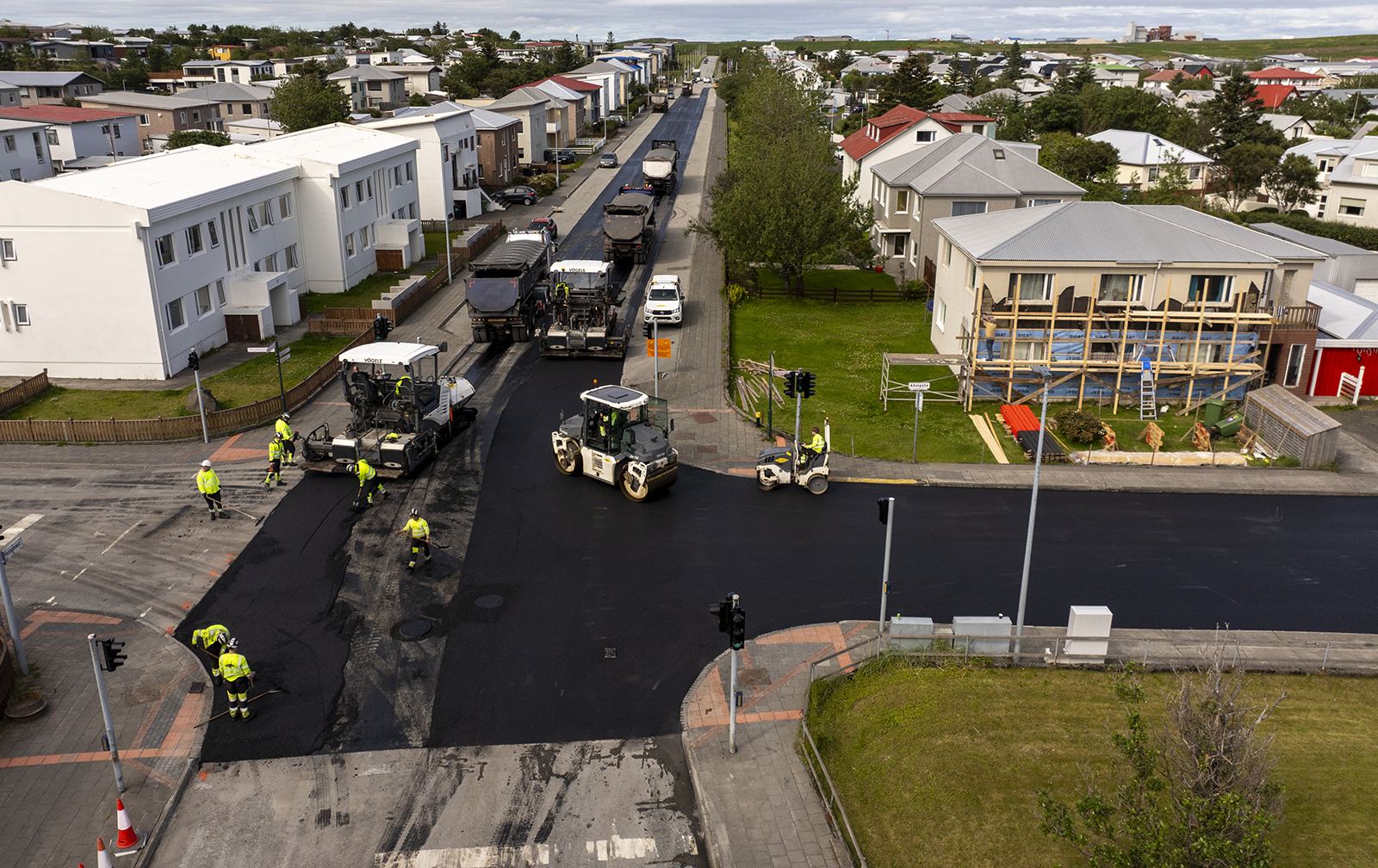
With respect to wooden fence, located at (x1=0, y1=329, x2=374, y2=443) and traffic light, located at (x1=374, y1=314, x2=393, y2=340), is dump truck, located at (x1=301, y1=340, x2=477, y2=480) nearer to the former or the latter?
wooden fence, located at (x1=0, y1=329, x2=374, y2=443)

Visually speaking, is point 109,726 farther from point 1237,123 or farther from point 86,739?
point 1237,123

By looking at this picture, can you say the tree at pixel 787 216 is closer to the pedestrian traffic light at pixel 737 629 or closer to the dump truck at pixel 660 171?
the dump truck at pixel 660 171

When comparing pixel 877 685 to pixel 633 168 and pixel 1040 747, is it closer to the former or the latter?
pixel 1040 747

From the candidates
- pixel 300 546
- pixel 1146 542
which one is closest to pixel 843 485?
pixel 1146 542

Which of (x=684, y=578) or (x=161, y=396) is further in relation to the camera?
(x=161, y=396)

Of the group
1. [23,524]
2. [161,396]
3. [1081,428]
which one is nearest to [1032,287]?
[1081,428]

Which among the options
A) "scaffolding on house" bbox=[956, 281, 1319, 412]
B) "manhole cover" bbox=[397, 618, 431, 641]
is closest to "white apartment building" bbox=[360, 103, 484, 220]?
"scaffolding on house" bbox=[956, 281, 1319, 412]

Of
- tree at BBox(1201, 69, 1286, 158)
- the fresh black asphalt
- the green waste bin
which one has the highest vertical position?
tree at BBox(1201, 69, 1286, 158)
